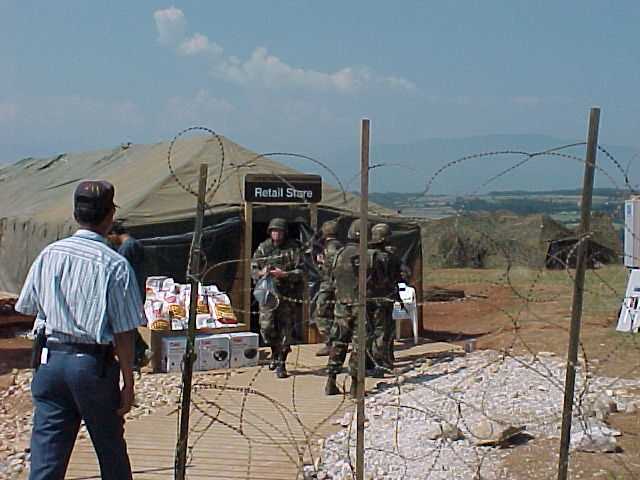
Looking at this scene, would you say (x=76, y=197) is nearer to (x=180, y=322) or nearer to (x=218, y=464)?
(x=218, y=464)

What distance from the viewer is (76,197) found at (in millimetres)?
3932

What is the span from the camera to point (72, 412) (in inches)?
152

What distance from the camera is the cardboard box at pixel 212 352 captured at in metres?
10.2

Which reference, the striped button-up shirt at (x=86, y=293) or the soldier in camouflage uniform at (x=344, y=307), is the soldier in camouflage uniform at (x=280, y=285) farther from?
the striped button-up shirt at (x=86, y=293)

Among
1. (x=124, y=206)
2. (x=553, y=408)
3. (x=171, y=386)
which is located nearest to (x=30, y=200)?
(x=124, y=206)

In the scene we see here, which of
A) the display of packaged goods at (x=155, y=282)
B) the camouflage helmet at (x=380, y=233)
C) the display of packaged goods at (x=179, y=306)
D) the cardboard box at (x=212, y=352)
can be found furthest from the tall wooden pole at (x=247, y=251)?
the camouflage helmet at (x=380, y=233)

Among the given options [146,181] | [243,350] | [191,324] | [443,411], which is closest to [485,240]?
[146,181]

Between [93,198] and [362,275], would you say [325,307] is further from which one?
[93,198]

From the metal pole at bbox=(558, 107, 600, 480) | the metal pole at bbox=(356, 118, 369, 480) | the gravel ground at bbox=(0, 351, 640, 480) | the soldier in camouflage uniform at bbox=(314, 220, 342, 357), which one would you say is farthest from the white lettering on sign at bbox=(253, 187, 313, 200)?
the metal pole at bbox=(558, 107, 600, 480)

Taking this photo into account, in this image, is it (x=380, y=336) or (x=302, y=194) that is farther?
(x=302, y=194)

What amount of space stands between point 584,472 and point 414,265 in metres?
7.95

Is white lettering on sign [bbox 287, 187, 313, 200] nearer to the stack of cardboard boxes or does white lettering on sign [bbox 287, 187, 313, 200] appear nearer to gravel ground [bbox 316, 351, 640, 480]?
the stack of cardboard boxes

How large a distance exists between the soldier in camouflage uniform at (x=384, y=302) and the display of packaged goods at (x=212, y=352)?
1.70 metres

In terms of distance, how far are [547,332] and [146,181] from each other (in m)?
5.85
